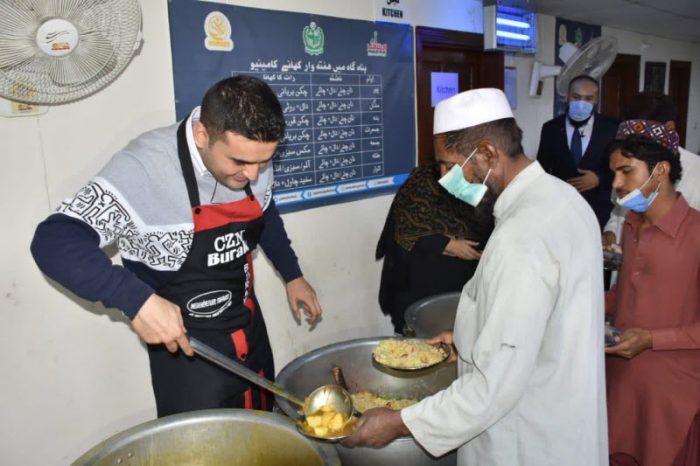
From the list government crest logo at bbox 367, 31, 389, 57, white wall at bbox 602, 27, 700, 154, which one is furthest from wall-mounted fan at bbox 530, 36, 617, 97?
government crest logo at bbox 367, 31, 389, 57

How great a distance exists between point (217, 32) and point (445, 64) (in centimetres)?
187

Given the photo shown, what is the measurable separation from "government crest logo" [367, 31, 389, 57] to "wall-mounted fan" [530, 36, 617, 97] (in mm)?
1746

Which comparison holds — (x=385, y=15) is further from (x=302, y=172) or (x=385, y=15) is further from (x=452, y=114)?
(x=452, y=114)

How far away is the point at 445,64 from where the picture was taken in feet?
12.0

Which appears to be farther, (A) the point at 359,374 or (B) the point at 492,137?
(A) the point at 359,374

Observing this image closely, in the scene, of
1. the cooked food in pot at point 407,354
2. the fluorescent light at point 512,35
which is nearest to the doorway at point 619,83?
the fluorescent light at point 512,35

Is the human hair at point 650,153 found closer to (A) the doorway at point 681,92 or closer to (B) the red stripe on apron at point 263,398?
(B) the red stripe on apron at point 263,398

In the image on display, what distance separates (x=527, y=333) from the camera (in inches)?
43.0

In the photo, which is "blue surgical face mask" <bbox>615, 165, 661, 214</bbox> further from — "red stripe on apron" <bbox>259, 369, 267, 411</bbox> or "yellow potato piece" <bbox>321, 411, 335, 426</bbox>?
"red stripe on apron" <bbox>259, 369, 267, 411</bbox>

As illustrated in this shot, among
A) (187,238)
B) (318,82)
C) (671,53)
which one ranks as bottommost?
(187,238)

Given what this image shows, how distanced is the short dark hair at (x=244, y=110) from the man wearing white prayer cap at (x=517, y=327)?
16.1 inches

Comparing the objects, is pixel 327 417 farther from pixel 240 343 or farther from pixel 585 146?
pixel 585 146

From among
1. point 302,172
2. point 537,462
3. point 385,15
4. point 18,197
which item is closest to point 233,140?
point 18,197

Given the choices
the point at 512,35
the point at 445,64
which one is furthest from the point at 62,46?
the point at 512,35
